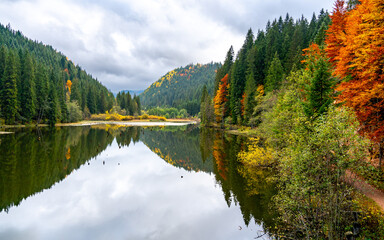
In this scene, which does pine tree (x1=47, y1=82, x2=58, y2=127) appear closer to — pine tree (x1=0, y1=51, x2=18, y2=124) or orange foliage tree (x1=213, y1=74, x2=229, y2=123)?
pine tree (x1=0, y1=51, x2=18, y2=124)

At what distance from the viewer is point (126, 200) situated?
1742cm

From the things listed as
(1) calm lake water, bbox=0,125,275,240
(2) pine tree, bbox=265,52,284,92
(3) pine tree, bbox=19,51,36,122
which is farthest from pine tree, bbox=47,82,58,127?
(2) pine tree, bbox=265,52,284,92

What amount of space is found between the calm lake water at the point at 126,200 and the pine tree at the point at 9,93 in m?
43.6

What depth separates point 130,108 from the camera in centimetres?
14838

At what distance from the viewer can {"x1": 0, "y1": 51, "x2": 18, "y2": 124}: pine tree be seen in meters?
60.4

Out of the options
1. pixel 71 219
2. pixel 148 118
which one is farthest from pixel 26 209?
pixel 148 118

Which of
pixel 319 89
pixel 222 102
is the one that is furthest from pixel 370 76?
pixel 222 102

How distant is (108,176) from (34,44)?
229 m

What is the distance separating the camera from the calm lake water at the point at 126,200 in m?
12.7

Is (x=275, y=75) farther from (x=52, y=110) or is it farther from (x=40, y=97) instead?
(x=40, y=97)

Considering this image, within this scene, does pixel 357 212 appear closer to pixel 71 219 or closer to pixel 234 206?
pixel 234 206

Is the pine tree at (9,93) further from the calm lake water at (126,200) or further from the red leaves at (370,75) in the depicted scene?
the red leaves at (370,75)

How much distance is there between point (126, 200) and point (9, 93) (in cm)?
6797

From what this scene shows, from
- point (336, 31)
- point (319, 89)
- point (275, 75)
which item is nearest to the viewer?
point (319, 89)
